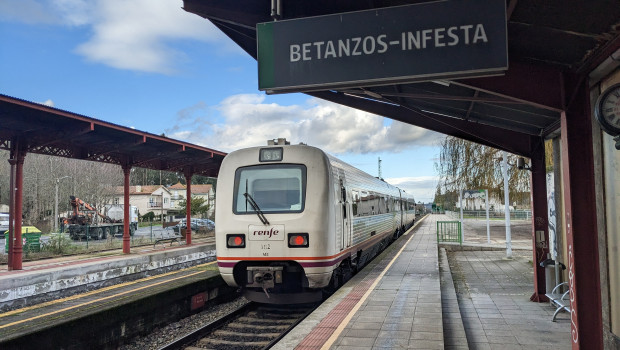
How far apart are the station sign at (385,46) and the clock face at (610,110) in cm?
109

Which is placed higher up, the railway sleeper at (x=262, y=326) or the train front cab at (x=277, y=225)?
the train front cab at (x=277, y=225)

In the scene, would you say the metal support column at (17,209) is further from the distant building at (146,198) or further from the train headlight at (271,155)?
the distant building at (146,198)

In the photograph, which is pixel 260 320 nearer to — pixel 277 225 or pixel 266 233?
pixel 266 233

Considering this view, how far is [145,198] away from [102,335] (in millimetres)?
60259

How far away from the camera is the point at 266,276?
25.1ft

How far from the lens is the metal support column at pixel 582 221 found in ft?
13.7

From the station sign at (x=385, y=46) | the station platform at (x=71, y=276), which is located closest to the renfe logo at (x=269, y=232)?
the station sign at (x=385, y=46)

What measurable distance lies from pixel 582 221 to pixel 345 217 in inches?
208

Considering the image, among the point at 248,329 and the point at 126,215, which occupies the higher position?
the point at 126,215

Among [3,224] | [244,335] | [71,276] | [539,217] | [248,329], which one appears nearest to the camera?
[244,335]

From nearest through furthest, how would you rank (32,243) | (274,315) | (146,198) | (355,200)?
(274,315), (355,200), (32,243), (146,198)

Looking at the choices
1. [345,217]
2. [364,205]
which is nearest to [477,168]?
[364,205]

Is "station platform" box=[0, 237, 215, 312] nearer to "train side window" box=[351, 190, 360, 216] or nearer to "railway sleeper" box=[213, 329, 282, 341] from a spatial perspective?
"railway sleeper" box=[213, 329, 282, 341]

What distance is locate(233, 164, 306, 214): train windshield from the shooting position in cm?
781
